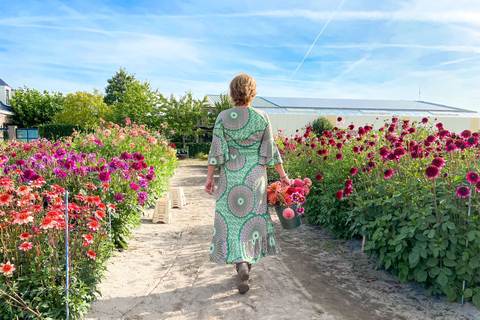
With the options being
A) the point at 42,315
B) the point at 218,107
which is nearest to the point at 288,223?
the point at 42,315

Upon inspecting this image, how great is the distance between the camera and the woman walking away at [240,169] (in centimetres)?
295

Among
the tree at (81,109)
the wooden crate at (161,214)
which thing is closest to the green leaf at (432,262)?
the wooden crate at (161,214)

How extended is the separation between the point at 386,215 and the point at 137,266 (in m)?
2.54

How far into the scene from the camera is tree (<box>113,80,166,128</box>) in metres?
24.9

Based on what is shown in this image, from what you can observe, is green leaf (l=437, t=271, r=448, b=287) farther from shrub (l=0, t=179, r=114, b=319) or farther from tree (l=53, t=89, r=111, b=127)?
tree (l=53, t=89, r=111, b=127)

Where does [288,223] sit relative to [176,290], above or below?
above

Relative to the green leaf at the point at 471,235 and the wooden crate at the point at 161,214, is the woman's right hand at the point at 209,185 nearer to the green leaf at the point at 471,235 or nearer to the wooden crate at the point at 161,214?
the green leaf at the point at 471,235

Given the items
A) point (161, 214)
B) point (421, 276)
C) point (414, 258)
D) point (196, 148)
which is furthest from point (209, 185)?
point (196, 148)

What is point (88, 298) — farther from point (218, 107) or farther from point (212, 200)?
point (218, 107)

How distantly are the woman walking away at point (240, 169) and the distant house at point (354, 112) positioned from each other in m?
22.9

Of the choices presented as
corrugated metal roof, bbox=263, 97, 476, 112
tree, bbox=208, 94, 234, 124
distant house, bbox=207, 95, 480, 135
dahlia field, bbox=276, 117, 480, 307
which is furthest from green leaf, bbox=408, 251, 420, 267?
corrugated metal roof, bbox=263, 97, 476, 112

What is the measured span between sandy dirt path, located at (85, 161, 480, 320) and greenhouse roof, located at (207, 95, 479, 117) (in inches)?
954

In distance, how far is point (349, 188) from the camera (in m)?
3.40

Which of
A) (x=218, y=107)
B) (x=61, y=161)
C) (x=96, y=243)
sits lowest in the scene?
(x=96, y=243)
